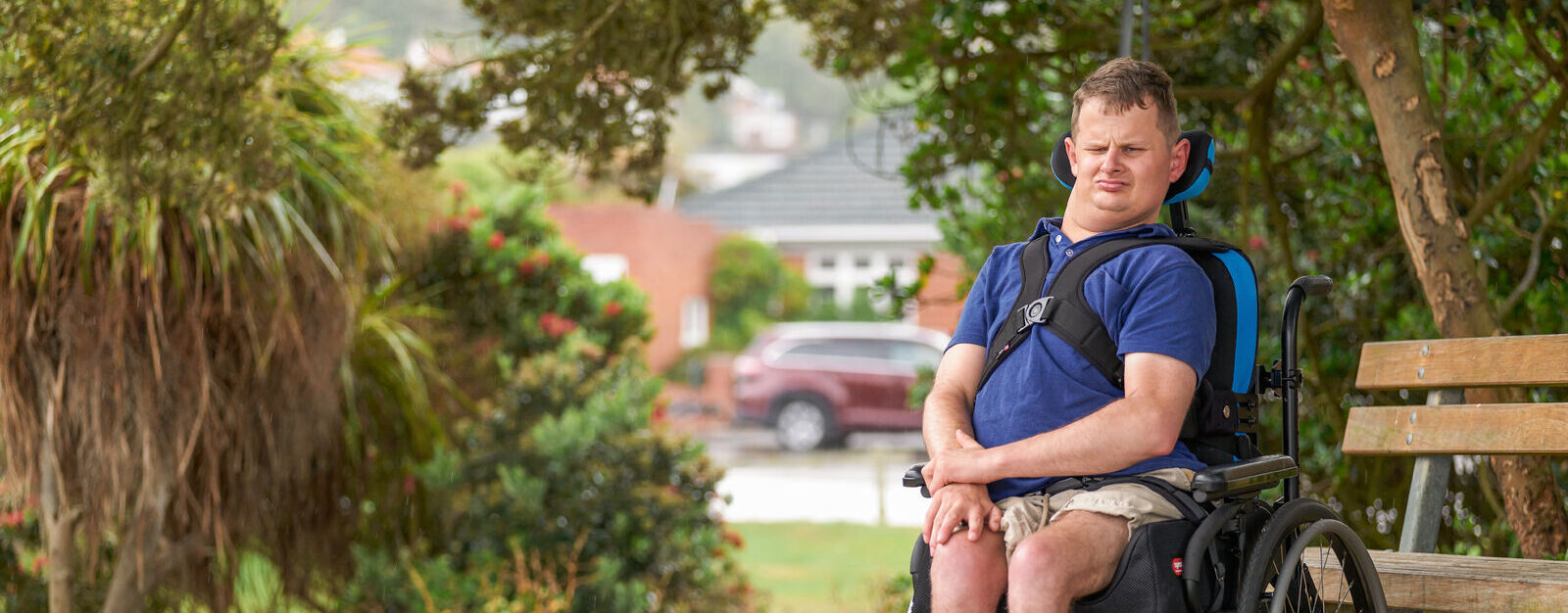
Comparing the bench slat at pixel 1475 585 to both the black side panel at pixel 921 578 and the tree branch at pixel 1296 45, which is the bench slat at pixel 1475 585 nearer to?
the black side panel at pixel 921 578

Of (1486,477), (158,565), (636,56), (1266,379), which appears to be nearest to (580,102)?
(636,56)

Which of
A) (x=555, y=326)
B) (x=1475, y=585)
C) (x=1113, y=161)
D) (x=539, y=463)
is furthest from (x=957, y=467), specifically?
(x=555, y=326)

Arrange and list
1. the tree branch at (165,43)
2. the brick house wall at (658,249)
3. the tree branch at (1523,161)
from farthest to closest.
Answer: the brick house wall at (658,249)
the tree branch at (1523,161)
the tree branch at (165,43)

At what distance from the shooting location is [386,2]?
6000 cm

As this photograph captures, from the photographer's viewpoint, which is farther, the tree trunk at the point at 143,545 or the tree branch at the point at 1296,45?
the tree trunk at the point at 143,545

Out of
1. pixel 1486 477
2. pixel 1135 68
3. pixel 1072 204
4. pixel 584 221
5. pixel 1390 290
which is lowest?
pixel 584 221

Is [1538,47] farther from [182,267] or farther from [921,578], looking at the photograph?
[182,267]

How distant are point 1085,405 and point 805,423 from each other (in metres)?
13.9

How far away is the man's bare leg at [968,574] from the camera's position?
1.85 metres

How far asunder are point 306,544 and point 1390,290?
12.3 ft

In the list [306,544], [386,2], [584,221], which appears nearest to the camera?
[306,544]

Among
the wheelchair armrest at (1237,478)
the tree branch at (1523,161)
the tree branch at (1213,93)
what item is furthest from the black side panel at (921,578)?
the tree branch at (1213,93)

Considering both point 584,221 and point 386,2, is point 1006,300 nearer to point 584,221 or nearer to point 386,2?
point 584,221

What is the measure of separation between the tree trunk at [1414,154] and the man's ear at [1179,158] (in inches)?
34.6
